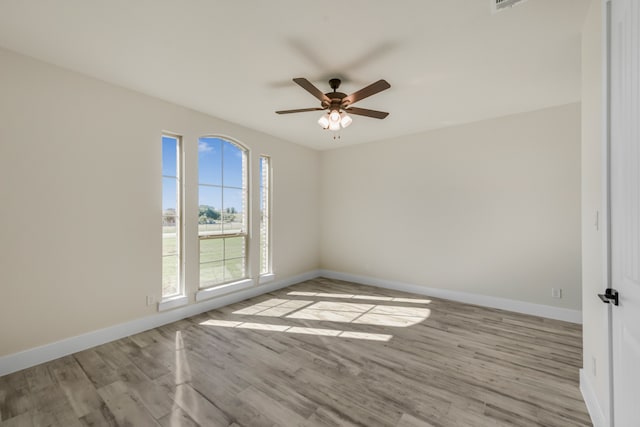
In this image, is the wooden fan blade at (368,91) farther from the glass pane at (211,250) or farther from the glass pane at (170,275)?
the glass pane at (170,275)

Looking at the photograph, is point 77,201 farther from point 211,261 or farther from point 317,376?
point 317,376

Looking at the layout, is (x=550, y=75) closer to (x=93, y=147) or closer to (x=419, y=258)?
(x=419, y=258)

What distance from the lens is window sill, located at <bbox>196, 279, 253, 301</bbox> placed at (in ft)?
12.0

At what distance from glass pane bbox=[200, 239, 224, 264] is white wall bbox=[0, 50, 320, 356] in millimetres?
181

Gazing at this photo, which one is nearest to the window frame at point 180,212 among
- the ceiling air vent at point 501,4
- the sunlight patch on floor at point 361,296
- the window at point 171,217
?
the window at point 171,217

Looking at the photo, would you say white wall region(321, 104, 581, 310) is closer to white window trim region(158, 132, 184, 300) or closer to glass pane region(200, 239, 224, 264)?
glass pane region(200, 239, 224, 264)

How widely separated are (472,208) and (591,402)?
2610 millimetres

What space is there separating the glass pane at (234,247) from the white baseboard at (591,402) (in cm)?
400

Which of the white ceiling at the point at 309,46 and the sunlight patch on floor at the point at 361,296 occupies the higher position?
the white ceiling at the point at 309,46

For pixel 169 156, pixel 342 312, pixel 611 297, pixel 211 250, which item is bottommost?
→ pixel 342 312

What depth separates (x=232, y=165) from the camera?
4.19 meters

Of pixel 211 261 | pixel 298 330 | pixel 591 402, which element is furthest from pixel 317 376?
pixel 211 261

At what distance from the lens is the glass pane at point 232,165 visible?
4098 millimetres

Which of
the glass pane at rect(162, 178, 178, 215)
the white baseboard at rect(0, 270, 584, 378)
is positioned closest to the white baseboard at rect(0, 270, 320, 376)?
the white baseboard at rect(0, 270, 584, 378)
